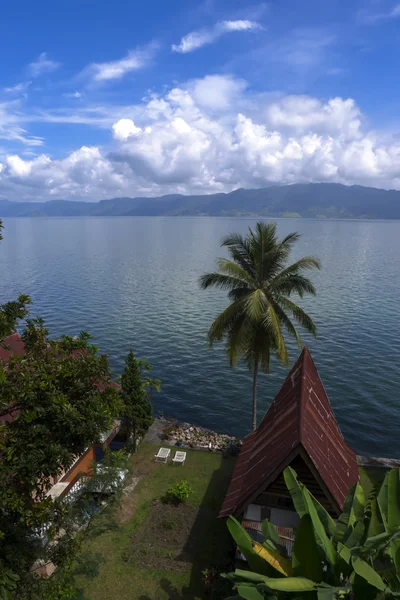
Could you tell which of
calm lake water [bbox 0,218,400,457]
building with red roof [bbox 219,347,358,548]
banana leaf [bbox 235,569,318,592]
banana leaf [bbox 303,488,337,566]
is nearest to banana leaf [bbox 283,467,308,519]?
banana leaf [bbox 303,488,337,566]

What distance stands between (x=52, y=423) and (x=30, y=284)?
8471 cm

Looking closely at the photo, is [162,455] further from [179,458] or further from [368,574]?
[368,574]

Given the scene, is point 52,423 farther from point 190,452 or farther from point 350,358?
point 350,358

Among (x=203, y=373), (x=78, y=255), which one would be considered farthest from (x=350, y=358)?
(x=78, y=255)

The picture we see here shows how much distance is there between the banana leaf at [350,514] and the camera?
6688mm

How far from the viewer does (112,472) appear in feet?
55.6

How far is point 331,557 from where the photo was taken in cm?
596

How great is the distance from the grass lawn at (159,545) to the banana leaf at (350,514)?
1095 cm

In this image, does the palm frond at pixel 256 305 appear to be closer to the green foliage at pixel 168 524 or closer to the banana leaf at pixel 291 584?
the green foliage at pixel 168 524

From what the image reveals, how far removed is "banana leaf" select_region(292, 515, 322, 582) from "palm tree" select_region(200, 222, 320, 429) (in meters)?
16.6

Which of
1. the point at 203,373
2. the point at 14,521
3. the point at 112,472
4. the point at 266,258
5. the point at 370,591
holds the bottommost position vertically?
the point at 203,373

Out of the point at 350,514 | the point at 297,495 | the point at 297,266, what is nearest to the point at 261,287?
the point at 297,266

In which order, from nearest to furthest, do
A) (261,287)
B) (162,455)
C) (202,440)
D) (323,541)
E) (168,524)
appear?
(323,541), (168,524), (261,287), (162,455), (202,440)

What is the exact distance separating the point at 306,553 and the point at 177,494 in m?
16.9
